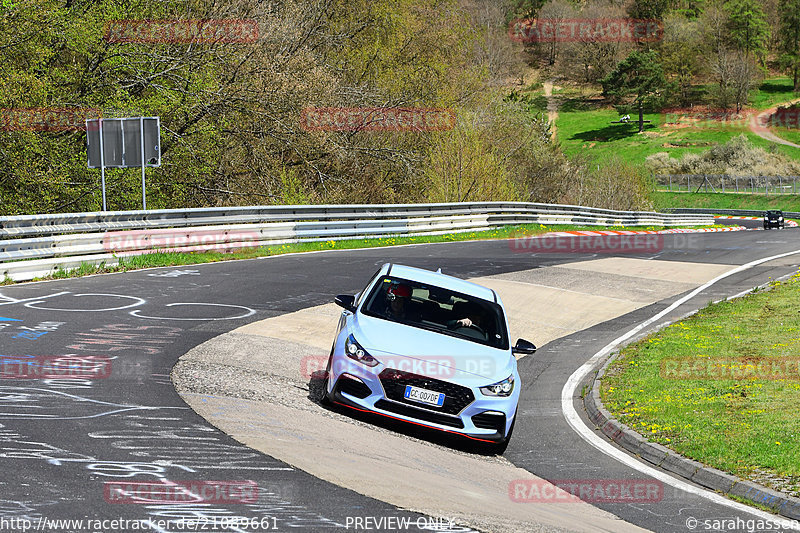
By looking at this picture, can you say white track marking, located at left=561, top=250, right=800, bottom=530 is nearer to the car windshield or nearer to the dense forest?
the car windshield

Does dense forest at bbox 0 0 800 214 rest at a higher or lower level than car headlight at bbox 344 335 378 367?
higher

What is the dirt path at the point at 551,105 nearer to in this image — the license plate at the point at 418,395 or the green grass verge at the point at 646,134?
the green grass verge at the point at 646,134

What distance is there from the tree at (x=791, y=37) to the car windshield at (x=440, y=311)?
15054cm

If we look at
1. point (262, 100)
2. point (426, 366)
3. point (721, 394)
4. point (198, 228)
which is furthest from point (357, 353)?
point (262, 100)

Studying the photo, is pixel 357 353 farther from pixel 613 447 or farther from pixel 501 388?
pixel 613 447

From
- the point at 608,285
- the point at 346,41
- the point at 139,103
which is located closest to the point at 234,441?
the point at 608,285

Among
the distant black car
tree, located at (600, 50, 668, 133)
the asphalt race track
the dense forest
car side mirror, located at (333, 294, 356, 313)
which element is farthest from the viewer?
tree, located at (600, 50, 668, 133)

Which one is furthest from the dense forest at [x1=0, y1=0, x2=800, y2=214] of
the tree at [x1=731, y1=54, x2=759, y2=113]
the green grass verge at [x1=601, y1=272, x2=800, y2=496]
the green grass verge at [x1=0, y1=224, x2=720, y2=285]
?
the tree at [x1=731, y1=54, x2=759, y2=113]

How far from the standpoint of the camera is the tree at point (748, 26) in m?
148

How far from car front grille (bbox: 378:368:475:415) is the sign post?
14.2 meters

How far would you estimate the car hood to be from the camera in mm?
8812

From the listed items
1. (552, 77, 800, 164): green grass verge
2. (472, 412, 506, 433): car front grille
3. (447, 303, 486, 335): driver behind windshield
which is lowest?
(472, 412, 506, 433): car front grille

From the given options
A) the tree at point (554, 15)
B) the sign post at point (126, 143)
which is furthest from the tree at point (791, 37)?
the sign post at point (126, 143)

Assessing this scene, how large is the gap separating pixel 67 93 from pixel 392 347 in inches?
809
